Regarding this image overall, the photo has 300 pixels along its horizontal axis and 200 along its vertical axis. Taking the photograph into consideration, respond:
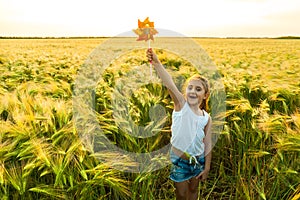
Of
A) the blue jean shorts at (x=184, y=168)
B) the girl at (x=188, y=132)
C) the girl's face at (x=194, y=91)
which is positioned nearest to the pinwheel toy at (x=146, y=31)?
the girl at (x=188, y=132)

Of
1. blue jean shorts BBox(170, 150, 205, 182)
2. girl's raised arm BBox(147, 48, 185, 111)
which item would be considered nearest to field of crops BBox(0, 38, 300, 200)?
blue jean shorts BBox(170, 150, 205, 182)

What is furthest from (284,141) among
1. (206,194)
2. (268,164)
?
(206,194)

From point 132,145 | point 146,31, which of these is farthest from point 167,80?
point 132,145

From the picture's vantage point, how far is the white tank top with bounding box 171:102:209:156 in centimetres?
260

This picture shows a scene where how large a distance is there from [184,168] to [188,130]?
0.28 metres

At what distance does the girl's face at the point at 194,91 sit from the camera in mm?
2578

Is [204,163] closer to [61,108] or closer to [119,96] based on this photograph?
[119,96]

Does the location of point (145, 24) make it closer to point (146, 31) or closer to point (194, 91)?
point (146, 31)

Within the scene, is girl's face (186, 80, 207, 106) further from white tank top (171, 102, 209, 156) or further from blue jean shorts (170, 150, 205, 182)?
blue jean shorts (170, 150, 205, 182)

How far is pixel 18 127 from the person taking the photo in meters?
2.29

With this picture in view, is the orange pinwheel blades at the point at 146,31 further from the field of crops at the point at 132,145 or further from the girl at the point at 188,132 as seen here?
the field of crops at the point at 132,145

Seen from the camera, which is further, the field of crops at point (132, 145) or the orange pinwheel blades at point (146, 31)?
the orange pinwheel blades at point (146, 31)

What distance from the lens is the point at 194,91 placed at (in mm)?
2578

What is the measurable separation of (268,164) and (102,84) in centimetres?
163
